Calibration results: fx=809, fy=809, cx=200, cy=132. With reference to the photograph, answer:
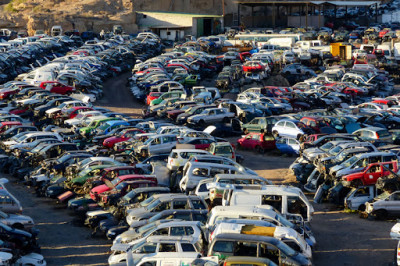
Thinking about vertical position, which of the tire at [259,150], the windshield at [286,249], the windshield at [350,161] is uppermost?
the windshield at [286,249]

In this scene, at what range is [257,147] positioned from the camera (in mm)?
34625

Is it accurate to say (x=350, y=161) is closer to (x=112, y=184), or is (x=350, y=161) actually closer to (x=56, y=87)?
(x=112, y=184)

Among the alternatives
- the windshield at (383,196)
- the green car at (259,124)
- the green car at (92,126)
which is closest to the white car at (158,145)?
the green car at (259,124)

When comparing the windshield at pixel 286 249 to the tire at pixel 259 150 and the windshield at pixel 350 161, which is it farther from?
the tire at pixel 259 150

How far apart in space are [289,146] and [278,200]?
11877 millimetres

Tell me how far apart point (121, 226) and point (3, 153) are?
539 inches

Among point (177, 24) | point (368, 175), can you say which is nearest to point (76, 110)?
point (368, 175)

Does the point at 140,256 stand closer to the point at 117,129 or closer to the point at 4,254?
the point at 4,254

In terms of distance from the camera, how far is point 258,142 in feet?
113

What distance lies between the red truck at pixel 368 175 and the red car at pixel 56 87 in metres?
27.0

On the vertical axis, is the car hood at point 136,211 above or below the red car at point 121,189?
above

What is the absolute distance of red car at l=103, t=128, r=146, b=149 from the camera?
112ft

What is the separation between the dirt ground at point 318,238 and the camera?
68.0 ft

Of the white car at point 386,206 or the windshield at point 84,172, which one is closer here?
the white car at point 386,206
